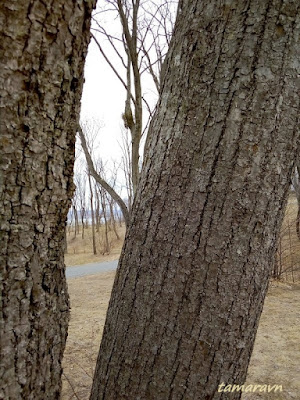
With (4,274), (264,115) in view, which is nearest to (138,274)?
(4,274)

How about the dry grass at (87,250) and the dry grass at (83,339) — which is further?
the dry grass at (87,250)

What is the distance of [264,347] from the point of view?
3.91m

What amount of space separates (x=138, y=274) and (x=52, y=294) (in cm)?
22

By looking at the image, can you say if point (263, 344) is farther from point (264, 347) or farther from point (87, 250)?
point (87, 250)

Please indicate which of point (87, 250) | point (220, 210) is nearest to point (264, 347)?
point (220, 210)

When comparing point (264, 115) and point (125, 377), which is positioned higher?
point (264, 115)

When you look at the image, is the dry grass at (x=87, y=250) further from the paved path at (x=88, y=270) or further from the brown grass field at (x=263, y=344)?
the brown grass field at (x=263, y=344)

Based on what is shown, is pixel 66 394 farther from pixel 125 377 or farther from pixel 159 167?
pixel 159 167

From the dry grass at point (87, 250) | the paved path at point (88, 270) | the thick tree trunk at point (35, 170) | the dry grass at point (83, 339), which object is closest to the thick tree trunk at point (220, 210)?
the thick tree trunk at point (35, 170)

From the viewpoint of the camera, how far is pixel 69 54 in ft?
2.22

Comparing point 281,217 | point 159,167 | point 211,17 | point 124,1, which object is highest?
point 124,1

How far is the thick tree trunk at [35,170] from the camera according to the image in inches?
24.3

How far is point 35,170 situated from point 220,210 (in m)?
0.45

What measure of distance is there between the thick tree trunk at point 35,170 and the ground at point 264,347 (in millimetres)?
2579
